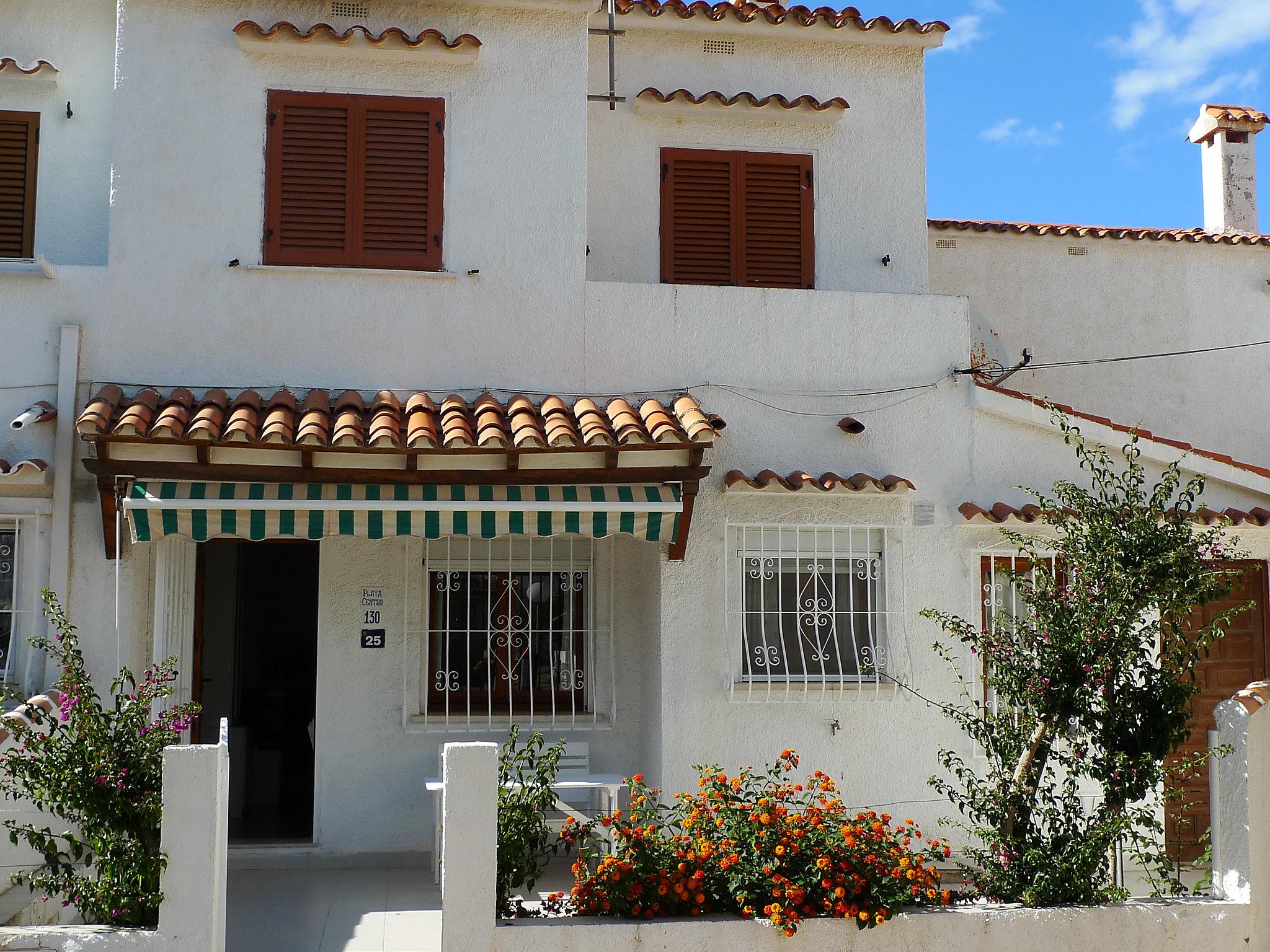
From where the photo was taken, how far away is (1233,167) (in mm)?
19453

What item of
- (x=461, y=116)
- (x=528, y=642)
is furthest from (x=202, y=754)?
(x=461, y=116)

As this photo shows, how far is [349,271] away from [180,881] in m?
6.44

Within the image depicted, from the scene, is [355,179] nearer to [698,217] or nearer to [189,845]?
[698,217]

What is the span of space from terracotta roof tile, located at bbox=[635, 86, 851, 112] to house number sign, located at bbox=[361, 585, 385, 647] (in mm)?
6404

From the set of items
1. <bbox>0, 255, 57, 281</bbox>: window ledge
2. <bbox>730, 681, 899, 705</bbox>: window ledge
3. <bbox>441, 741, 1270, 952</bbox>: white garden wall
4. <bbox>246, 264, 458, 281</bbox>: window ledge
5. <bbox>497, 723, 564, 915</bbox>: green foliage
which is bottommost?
<bbox>441, 741, 1270, 952</bbox>: white garden wall

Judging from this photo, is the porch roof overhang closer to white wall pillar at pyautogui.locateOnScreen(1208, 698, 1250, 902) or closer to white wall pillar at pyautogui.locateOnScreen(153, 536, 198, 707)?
white wall pillar at pyautogui.locateOnScreen(153, 536, 198, 707)

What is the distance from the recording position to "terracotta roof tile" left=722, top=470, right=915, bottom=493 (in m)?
12.2

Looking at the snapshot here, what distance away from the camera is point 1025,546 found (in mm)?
9883

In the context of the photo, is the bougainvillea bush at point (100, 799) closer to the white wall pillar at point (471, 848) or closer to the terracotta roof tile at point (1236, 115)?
the white wall pillar at point (471, 848)

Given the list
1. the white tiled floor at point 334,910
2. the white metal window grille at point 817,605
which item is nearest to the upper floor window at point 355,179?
the white metal window grille at point 817,605

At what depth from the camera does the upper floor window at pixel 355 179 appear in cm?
1266

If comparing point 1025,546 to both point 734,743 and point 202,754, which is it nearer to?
point 734,743

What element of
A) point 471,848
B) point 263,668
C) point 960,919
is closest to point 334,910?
point 471,848

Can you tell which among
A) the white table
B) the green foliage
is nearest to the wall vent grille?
the white table
